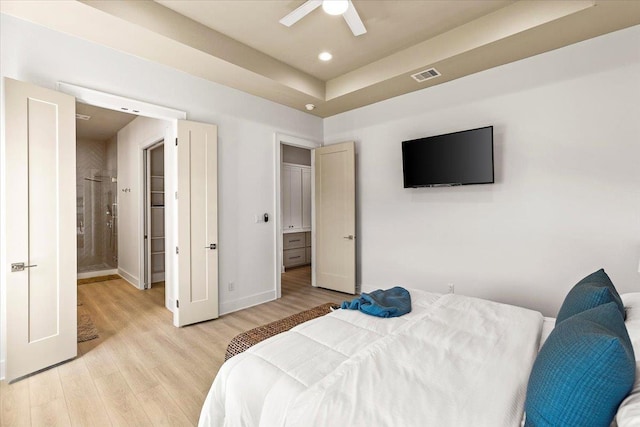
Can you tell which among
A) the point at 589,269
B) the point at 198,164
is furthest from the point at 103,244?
the point at 589,269

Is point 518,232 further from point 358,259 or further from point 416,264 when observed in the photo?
point 358,259

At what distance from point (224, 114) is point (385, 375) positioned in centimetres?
350

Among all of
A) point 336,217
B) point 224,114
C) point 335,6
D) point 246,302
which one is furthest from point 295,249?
point 335,6

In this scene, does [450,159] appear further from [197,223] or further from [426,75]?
[197,223]

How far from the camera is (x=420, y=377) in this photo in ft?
4.09

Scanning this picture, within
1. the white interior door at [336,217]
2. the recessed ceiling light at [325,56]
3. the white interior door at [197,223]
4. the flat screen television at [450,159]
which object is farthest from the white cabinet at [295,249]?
the recessed ceiling light at [325,56]

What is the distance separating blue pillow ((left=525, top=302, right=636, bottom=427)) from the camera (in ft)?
2.85

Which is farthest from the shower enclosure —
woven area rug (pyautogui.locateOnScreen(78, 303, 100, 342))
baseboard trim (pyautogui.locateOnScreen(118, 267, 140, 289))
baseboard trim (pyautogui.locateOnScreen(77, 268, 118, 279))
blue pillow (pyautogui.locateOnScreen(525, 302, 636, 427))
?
blue pillow (pyautogui.locateOnScreen(525, 302, 636, 427))

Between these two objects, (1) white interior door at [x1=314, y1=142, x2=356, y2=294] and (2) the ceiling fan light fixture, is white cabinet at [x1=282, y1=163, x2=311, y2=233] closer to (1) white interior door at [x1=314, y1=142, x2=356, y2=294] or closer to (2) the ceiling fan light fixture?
(1) white interior door at [x1=314, y1=142, x2=356, y2=294]

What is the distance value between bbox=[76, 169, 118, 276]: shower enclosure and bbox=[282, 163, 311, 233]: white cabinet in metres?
3.37

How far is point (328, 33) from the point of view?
3.04 meters

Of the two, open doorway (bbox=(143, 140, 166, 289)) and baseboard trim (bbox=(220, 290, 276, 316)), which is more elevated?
open doorway (bbox=(143, 140, 166, 289))

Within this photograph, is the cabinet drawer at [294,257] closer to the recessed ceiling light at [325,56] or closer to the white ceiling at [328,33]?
the white ceiling at [328,33]

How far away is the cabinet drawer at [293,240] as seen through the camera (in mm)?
6452
